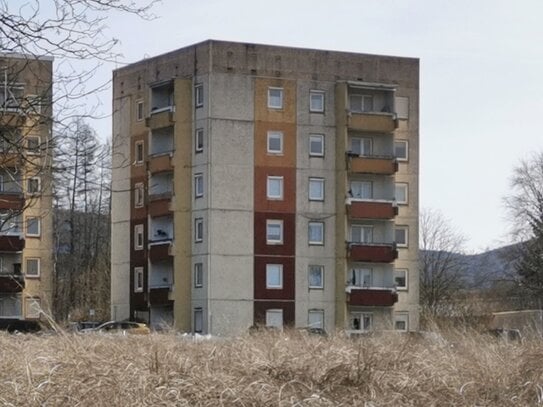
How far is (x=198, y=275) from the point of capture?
201 ft

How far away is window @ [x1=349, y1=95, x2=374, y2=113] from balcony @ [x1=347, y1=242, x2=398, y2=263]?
7466 mm

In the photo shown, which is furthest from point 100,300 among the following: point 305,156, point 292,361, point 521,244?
point 292,361

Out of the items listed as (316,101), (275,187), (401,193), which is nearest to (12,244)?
(275,187)

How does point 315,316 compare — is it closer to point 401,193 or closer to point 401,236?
point 401,236

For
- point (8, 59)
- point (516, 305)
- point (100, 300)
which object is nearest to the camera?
point (8, 59)

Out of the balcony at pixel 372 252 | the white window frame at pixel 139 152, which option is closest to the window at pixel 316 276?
A: the balcony at pixel 372 252

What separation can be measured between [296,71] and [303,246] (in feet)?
30.3

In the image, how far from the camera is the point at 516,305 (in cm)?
8150

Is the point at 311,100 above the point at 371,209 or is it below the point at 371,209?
above

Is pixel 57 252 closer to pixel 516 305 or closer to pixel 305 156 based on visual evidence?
pixel 305 156

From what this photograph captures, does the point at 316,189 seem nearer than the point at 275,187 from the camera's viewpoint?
No

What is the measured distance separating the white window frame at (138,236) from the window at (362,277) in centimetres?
1194

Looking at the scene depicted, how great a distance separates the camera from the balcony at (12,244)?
60.7 m

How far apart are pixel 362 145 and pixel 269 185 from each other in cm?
628
